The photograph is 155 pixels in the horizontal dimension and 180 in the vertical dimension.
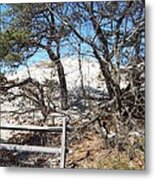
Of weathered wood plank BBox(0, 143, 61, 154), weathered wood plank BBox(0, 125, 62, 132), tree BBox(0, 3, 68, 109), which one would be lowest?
weathered wood plank BBox(0, 143, 61, 154)

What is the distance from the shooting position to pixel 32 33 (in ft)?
6.50

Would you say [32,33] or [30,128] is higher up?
[32,33]

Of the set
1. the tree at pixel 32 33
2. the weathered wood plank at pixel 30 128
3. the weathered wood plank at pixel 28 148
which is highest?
the tree at pixel 32 33

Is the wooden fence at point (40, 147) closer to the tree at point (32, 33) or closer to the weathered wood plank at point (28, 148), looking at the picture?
the weathered wood plank at point (28, 148)

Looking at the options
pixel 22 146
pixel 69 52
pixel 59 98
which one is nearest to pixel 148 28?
pixel 69 52

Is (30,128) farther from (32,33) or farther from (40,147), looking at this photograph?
(32,33)

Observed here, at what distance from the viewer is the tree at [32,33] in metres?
1.96

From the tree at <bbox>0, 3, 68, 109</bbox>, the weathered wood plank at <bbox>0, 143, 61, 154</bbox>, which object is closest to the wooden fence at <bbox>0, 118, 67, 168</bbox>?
the weathered wood plank at <bbox>0, 143, 61, 154</bbox>

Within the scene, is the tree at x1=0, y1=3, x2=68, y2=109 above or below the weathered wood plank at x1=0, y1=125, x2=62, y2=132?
above

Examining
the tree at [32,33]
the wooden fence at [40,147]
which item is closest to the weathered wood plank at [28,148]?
the wooden fence at [40,147]

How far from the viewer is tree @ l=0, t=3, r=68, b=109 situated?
6.42ft

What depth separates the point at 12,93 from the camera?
199cm

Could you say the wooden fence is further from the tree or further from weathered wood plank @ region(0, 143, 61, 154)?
the tree

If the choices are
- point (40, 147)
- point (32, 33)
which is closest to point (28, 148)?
point (40, 147)
